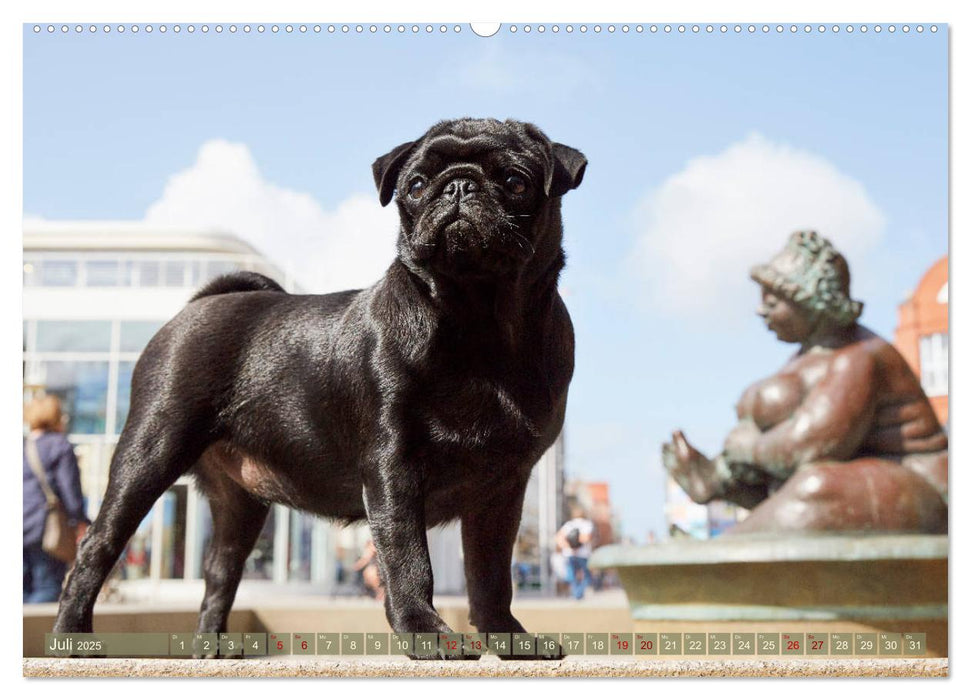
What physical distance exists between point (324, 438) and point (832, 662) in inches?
51.4

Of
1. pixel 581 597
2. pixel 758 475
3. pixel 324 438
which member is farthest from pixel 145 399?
pixel 581 597

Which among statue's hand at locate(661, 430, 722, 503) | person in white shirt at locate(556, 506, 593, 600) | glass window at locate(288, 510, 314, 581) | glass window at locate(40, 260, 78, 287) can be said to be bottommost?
person in white shirt at locate(556, 506, 593, 600)

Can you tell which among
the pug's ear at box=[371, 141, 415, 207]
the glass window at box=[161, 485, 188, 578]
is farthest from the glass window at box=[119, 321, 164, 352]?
the pug's ear at box=[371, 141, 415, 207]

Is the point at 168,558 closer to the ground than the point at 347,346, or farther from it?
closer to the ground

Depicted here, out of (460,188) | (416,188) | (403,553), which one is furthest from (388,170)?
(403,553)

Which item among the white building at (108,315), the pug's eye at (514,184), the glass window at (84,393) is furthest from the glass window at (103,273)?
the pug's eye at (514,184)

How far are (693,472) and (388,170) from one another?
3.21 m

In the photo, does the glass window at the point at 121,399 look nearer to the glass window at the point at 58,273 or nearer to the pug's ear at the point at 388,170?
the glass window at the point at 58,273

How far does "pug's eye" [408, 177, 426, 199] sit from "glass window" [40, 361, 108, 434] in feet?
8.63

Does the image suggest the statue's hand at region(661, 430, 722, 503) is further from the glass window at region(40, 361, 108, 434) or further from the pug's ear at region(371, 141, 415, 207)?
the pug's ear at region(371, 141, 415, 207)

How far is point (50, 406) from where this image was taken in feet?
12.7

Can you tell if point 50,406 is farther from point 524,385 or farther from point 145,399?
point 524,385

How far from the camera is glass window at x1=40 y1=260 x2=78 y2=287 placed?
10.8ft

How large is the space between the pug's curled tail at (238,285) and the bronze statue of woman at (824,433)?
2355mm
